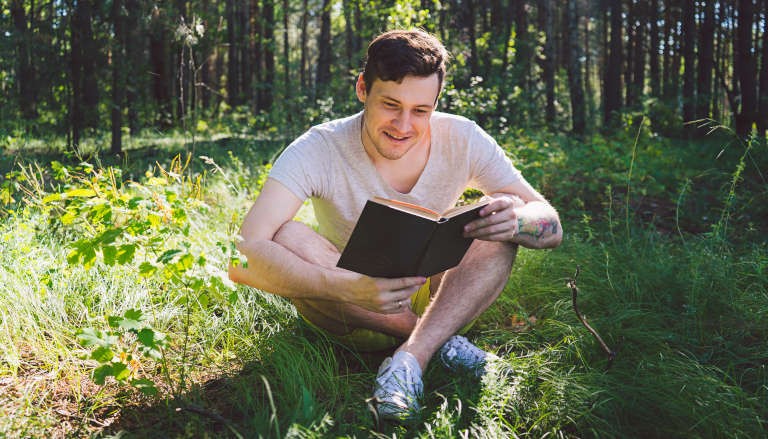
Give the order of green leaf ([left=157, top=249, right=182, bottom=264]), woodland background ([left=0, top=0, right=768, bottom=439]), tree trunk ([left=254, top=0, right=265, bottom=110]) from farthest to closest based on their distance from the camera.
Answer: tree trunk ([left=254, top=0, right=265, bottom=110]) < woodland background ([left=0, top=0, right=768, bottom=439]) < green leaf ([left=157, top=249, right=182, bottom=264])

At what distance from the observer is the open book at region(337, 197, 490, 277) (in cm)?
165

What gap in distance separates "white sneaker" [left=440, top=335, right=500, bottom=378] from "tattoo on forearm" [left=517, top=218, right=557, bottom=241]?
0.55m

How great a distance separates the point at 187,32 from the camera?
4598 mm

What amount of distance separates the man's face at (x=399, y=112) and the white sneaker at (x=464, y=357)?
2.90 ft

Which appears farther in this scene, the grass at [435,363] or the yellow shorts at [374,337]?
the yellow shorts at [374,337]

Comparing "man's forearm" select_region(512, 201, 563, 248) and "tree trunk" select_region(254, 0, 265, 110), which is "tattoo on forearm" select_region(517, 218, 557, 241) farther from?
"tree trunk" select_region(254, 0, 265, 110)

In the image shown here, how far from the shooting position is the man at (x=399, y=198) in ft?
6.50

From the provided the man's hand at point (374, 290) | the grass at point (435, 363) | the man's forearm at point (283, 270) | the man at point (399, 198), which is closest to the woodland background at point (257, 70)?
the grass at point (435, 363)

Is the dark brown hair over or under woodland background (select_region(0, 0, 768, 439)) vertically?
over

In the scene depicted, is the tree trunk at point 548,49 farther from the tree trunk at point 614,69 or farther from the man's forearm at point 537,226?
the man's forearm at point 537,226

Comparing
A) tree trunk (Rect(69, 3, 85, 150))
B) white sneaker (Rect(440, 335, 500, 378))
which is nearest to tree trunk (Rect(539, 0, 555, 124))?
tree trunk (Rect(69, 3, 85, 150))

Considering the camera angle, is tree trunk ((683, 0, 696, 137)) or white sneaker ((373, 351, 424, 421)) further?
tree trunk ((683, 0, 696, 137))

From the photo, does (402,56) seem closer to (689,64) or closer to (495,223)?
(495,223)

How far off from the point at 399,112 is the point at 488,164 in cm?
54
